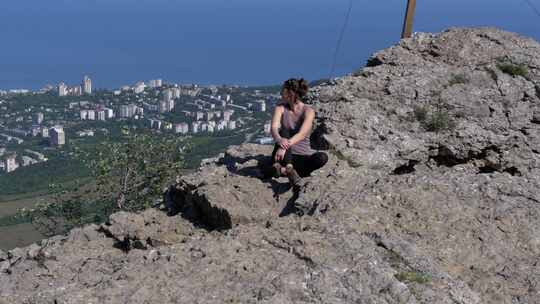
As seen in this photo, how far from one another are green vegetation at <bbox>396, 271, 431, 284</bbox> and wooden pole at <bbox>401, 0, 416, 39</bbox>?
9019mm

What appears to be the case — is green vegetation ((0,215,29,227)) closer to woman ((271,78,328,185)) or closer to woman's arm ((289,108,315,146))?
woman ((271,78,328,185))

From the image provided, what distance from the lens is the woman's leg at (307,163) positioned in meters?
9.59

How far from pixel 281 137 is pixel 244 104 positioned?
248ft

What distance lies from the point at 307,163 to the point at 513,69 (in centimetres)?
603

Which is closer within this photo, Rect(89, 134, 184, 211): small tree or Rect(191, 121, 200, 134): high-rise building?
Rect(89, 134, 184, 211): small tree

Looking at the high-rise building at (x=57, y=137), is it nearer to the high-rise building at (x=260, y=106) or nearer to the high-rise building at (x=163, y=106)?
the high-rise building at (x=163, y=106)

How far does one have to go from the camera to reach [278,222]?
771 cm

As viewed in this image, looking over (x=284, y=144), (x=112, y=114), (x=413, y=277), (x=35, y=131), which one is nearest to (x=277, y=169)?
(x=284, y=144)

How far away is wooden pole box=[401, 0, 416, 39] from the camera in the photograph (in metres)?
14.2

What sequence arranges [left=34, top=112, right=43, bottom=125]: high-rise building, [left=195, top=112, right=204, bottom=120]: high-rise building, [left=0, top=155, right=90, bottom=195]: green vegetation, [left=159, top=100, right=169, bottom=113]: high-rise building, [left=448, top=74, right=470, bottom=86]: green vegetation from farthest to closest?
[left=34, top=112, right=43, bottom=125]: high-rise building → [left=159, top=100, right=169, bottom=113]: high-rise building → [left=195, top=112, right=204, bottom=120]: high-rise building → [left=0, top=155, right=90, bottom=195]: green vegetation → [left=448, top=74, right=470, bottom=86]: green vegetation

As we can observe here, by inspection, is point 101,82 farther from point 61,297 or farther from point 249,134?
point 61,297

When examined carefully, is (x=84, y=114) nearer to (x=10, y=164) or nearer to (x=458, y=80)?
(x=10, y=164)

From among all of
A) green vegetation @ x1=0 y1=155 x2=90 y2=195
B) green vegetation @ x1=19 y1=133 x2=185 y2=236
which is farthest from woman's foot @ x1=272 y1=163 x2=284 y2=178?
green vegetation @ x1=0 y1=155 x2=90 y2=195

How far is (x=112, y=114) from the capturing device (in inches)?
3460
